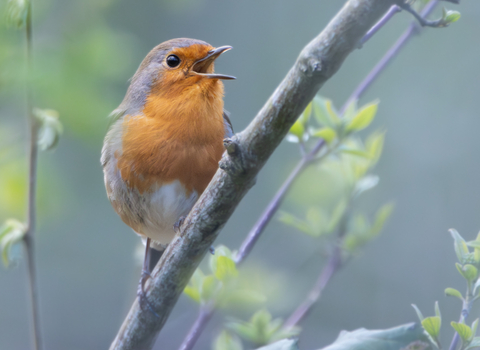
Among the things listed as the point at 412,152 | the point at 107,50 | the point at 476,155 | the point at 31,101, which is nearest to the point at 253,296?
the point at 31,101

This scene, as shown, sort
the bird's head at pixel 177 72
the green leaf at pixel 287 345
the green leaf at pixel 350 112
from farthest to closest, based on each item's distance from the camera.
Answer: the bird's head at pixel 177 72 → the green leaf at pixel 350 112 → the green leaf at pixel 287 345

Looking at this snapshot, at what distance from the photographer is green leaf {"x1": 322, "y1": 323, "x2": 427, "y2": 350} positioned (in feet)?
3.04

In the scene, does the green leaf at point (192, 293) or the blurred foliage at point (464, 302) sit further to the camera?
the green leaf at point (192, 293)

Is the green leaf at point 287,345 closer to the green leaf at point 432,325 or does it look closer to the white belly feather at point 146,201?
the green leaf at point 432,325

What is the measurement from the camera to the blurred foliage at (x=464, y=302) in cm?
94

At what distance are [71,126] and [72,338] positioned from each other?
9.13 ft

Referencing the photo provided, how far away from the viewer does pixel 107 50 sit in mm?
1973

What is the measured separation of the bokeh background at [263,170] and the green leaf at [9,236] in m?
0.43

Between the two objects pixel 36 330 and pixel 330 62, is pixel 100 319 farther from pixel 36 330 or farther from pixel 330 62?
pixel 330 62

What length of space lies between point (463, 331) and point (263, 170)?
3223 millimetres

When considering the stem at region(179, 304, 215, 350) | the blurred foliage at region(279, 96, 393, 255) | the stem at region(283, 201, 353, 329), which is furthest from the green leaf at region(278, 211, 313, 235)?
the stem at region(179, 304, 215, 350)

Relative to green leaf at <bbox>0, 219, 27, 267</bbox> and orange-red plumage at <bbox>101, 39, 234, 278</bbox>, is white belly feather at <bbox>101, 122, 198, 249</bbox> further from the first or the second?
green leaf at <bbox>0, 219, 27, 267</bbox>

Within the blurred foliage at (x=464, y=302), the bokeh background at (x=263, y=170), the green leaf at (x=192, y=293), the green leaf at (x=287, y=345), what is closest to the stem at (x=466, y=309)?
the blurred foliage at (x=464, y=302)

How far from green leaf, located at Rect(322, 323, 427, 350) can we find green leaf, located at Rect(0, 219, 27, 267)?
1.01m
